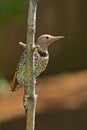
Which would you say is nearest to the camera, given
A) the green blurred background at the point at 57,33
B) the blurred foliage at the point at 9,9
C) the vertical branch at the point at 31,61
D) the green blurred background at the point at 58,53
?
the vertical branch at the point at 31,61

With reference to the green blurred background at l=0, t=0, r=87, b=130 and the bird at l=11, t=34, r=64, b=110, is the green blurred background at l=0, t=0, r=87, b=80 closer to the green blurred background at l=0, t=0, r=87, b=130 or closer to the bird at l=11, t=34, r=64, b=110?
the green blurred background at l=0, t=0, r=87, b=130

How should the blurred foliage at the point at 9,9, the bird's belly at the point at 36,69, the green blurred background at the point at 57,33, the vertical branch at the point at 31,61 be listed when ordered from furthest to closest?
the green blurred background at the point at 57,33 < the blurred foliage at the point at 9,9 < the bird's belly at the point at 36,69 < the vertical branch at the point at 31,61

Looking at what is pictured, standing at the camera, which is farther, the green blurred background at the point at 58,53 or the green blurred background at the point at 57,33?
the green blurred background at the point at 57,33

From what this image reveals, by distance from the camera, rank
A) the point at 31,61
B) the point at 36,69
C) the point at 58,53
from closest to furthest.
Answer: the point at 31,61 < the point at 36,69 < the point at 58,53

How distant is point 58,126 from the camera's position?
8180mm

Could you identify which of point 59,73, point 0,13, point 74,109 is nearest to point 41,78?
point 59,73

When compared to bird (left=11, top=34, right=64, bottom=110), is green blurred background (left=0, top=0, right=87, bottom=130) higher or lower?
lower

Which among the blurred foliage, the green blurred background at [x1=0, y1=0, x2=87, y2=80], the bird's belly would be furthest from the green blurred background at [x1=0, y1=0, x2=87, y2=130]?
the bird's belly

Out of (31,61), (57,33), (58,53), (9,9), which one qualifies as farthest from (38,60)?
(58,53)

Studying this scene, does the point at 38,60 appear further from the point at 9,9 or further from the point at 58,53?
the point at 58,53

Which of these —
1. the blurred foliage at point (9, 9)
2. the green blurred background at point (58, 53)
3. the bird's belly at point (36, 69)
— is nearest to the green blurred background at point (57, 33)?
the green blurred background at point (58, 53)

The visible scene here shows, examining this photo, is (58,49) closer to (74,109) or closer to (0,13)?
(74,109)

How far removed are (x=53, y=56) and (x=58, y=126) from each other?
2.46 metres

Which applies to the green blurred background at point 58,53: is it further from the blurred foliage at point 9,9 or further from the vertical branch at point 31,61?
the vertical branch at point 31,61
